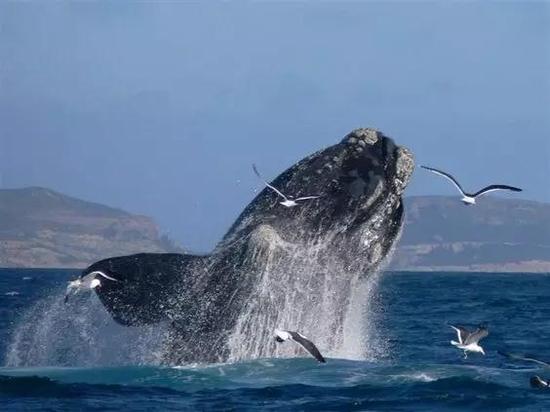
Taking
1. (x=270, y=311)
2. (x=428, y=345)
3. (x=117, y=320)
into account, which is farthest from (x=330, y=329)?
(x=428, y=345)

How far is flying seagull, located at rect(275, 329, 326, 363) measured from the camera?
56.0 feet

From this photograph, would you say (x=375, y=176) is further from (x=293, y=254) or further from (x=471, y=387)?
(x=471, y=387)

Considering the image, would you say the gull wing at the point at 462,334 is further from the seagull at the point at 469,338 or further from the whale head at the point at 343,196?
the whale head at the point at 343,196

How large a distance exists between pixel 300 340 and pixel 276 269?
138 centimetres

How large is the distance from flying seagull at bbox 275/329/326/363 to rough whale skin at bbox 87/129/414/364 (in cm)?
74

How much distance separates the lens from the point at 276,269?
1830 centimetres

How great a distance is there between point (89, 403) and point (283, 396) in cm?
243

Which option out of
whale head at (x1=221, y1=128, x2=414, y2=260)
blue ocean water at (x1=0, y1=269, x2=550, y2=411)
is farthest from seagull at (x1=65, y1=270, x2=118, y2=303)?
whale head at (x1=221, y1=128, x2=414, y2=260)

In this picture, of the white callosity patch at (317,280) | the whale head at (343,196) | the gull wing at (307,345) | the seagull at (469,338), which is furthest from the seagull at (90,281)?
the seagull at (469,338)

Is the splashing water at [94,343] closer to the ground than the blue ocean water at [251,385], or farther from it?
farther from it

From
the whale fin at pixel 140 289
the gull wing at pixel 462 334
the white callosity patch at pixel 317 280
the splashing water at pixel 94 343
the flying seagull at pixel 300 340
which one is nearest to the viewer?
the flying seagull at pixel 300 340

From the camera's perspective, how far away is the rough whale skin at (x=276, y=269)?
18188 mm

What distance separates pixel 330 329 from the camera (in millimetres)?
19031

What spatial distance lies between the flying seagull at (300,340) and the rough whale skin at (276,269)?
736 mm
